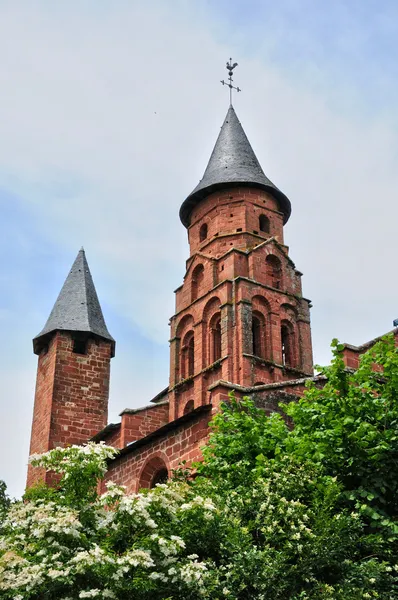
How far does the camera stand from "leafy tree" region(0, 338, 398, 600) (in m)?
9.90

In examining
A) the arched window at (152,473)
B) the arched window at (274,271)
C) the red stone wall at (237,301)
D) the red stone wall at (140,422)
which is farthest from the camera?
the arched window at (274,271)

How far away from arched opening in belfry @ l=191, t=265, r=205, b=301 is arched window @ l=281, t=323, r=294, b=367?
158 inches

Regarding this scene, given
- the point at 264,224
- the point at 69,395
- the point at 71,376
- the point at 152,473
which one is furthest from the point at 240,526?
the point at 264,224

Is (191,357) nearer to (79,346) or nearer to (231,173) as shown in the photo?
(79,346)

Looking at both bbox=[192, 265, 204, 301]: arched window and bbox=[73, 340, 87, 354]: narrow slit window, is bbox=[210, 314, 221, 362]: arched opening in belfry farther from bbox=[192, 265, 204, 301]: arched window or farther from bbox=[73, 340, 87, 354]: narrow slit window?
bbox=[73, 340, 87, 354]: narrow slit window

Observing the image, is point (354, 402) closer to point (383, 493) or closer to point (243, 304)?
point (383, 493)

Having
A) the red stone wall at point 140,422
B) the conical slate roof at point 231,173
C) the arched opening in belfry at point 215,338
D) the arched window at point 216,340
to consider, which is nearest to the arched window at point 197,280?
the arched opening in belfry at point 215,338

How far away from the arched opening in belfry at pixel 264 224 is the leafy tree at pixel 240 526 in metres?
23.6

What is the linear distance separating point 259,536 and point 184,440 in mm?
7742

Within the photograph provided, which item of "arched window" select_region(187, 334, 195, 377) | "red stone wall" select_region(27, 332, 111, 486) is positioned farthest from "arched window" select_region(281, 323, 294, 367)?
"red stone wall" select_region(27, 332, 111, 486)

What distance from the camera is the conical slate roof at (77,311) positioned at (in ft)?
107

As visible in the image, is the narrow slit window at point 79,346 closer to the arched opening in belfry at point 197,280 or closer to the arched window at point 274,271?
the arched opening in belfry at point 197,280

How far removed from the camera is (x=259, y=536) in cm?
1173

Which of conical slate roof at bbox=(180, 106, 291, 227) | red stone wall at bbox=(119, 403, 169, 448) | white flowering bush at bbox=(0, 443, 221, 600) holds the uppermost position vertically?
conical slate roof at bbox=(180, 106, 291, 227)
